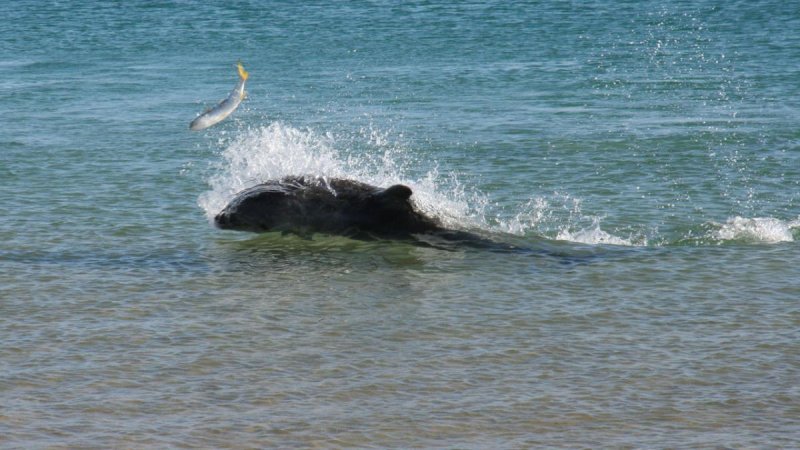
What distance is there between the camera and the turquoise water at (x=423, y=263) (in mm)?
7824

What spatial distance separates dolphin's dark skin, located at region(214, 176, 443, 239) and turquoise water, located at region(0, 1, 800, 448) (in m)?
0.18

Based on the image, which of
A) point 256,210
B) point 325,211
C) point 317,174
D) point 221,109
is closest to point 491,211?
A: point 317,174

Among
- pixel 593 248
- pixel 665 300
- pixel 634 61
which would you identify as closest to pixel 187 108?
pixel 634 61

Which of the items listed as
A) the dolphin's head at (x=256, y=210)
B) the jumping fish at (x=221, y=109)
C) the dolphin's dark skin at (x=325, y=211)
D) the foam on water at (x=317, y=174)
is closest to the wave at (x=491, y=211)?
the foam on water at (x=317, y=174)

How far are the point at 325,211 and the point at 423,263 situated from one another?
1.07m

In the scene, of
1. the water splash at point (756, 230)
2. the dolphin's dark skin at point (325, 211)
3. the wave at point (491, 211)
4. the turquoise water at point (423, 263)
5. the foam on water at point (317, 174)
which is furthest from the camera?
the foam on water at point (317, 174)

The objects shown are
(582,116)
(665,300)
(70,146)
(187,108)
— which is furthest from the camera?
(187,108)

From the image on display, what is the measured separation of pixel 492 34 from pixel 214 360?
18.6 meters

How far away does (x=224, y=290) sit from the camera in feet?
34.6

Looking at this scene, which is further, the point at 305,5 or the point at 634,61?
the point at 305,5

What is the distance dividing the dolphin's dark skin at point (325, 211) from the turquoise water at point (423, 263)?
0.18 metres

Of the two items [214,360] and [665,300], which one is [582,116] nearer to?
[665,300]

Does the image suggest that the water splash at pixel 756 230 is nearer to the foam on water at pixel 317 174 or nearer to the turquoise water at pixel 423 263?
the turquoise water at pixel 423 263

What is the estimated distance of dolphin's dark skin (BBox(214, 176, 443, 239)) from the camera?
1181 centimetres
